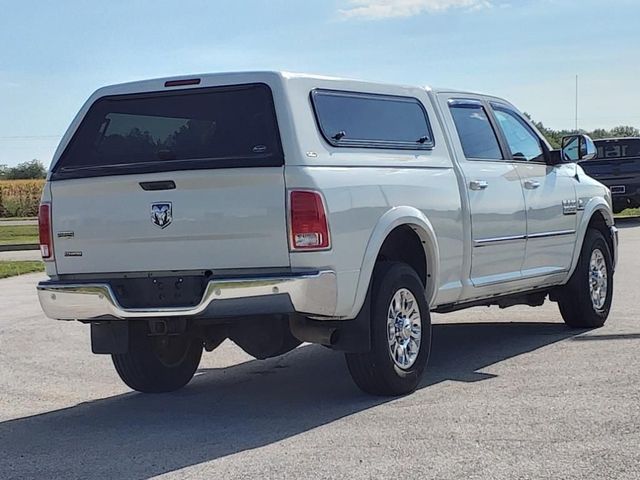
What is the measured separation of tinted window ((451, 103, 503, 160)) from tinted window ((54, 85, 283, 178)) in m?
2.10

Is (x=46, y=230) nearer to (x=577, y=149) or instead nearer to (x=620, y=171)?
(x=577, y=149)

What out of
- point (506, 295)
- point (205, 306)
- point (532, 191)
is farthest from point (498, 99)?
point (205, 306)

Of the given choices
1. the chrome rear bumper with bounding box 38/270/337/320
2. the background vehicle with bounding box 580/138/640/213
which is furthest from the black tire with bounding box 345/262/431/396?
the background vehicle with bounding box 580/138/640/213

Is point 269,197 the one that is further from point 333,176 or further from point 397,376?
point 397,376

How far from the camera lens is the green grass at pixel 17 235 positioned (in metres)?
30.0

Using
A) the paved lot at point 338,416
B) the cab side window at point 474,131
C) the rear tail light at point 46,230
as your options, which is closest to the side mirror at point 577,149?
the cab side window at point 474,131

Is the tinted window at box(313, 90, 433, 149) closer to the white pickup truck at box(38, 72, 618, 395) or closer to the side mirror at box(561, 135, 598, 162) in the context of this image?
the white pickup truck at box(38, 72, 618, 395)

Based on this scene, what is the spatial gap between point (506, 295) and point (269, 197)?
3076 millimetres

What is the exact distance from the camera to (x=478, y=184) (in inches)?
317

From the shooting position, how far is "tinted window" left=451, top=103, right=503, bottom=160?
825cm

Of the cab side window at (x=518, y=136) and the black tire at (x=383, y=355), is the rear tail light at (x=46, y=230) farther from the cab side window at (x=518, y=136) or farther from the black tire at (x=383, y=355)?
the cab side window at (x=518, y=136)

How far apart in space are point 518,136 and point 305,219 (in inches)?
133

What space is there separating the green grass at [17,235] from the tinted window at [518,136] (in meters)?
22.0

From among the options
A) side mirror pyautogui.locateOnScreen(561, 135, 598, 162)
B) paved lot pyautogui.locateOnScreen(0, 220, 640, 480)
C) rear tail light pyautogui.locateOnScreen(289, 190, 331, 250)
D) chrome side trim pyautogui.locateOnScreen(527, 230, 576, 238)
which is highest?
side mirror pyautogui.locateOnScreen(561, 135, 598, 162)
